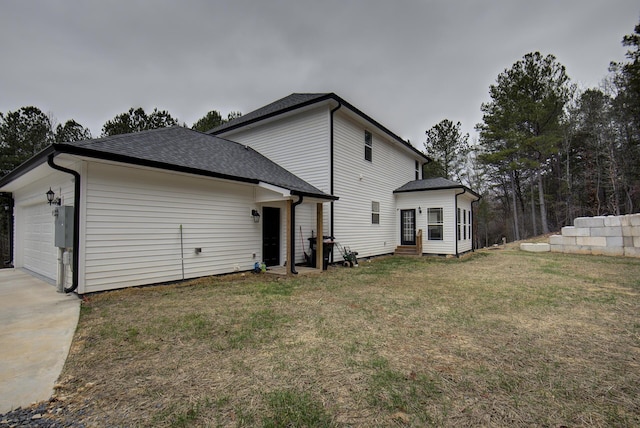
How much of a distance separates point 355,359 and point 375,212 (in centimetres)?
947

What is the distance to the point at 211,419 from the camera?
1930 millimetres

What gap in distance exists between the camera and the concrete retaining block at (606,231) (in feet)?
36.7

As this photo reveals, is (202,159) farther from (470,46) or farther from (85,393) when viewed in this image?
(470,46)

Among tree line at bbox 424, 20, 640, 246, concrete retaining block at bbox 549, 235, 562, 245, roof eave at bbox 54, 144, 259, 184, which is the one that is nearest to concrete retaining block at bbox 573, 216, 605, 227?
concrete retaining block at bbox 549, 235, 562, 245

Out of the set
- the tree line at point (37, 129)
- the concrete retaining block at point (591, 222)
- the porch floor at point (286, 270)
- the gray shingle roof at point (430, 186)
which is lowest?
the porch floor at point (286, 270)

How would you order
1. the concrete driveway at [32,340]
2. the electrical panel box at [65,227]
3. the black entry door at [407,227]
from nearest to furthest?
the concrete driveway at [32,340]
the electrical panel box at [65,227]
the black entry door at [407,227]

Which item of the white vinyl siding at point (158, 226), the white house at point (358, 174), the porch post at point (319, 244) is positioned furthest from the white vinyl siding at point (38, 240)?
the white house at point (358, 174)

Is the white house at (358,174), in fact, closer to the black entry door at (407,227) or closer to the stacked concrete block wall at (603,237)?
the black entry door at (407,227)

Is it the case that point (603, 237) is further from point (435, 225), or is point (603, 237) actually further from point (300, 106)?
point (300, 106)

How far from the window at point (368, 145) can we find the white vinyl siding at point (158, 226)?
5306 mm

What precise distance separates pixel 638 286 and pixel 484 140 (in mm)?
18537

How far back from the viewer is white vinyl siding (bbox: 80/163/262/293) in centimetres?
537

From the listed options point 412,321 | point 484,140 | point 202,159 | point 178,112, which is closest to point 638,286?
point 412,321

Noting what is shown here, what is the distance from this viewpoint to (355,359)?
284 centimetres
